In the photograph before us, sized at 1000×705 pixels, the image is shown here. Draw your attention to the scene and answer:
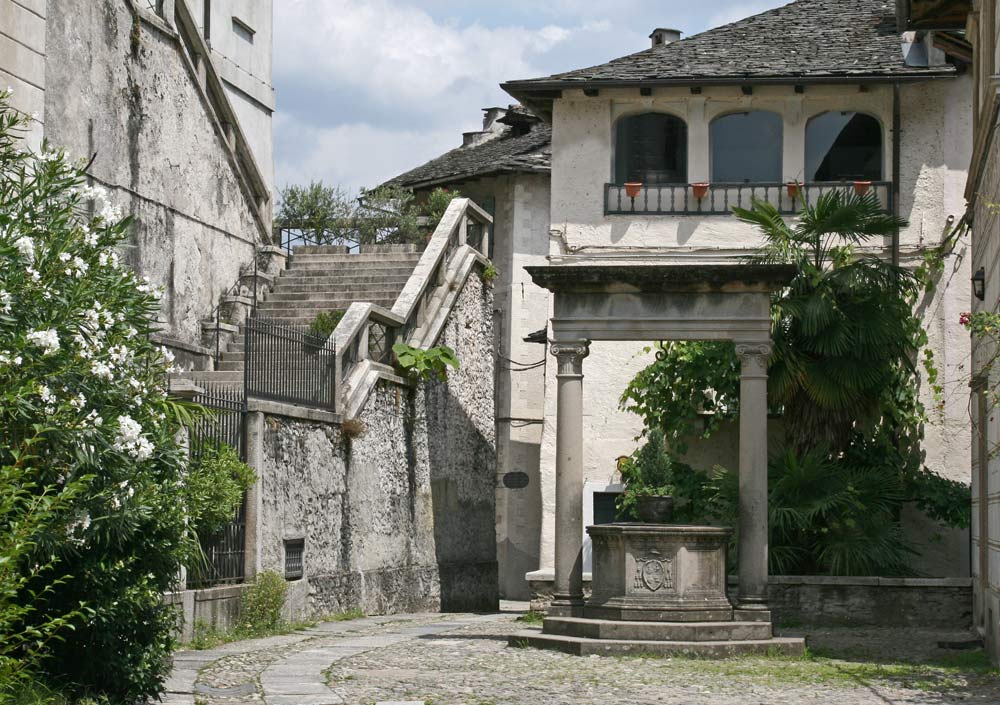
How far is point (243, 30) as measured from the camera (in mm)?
30719

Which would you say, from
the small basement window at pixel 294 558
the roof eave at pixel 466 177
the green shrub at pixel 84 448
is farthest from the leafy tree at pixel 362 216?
the green shrub at pixel 84 448

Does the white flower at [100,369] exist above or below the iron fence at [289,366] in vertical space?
below

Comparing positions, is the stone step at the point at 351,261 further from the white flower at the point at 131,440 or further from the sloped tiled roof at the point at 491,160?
the white flower at the point at 131,440

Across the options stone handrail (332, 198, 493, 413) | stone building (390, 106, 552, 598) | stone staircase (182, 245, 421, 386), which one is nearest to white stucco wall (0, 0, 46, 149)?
stone handrail (332, 198, 493, 413)

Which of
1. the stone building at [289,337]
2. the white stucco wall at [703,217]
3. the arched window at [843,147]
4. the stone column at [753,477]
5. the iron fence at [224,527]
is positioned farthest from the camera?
the arched window at [843,147]

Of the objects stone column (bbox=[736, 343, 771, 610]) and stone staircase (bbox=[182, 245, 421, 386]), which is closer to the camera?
stone column (bbox=[736, 343, 771, 610])

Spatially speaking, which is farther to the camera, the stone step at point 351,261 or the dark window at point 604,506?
the stone step at point 351,261

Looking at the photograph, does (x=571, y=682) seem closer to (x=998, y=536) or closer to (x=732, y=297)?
(x=998, y=536)

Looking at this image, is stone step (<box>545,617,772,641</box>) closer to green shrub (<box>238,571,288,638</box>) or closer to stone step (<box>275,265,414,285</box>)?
green shrub (<box>238,571,288,638</box>)

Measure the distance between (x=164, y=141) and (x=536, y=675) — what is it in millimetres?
11137

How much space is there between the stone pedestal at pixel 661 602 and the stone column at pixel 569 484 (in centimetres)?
39

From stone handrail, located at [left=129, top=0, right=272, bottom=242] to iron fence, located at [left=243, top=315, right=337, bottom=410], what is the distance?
5.79 m

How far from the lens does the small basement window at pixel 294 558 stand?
16.6 m

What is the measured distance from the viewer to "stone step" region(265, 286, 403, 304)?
21.8m
